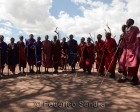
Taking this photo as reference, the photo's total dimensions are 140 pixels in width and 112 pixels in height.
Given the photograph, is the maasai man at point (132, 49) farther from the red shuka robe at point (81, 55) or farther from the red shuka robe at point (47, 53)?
the red shuka robe at point (47, 53)

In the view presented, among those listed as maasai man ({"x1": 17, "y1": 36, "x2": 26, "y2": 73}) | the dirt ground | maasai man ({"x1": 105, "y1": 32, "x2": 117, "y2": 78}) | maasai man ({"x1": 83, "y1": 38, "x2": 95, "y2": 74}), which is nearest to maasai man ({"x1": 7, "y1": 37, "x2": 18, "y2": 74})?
maasai man ({"x1": 17, "y1": 36, "x2": 26, "y2": 73})

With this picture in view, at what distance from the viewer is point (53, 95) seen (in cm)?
890

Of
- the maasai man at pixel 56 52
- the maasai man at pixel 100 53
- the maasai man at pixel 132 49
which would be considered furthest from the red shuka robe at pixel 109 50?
the maasai man at pixel 56 52

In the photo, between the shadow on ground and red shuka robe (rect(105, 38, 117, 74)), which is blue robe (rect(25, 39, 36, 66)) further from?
the shadow on ground

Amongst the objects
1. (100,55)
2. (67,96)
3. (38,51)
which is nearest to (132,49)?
(67,96)

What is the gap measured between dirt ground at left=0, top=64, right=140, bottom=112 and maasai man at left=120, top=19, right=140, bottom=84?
54 cm

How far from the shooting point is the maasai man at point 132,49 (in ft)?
34.7

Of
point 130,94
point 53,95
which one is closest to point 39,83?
point 53,95

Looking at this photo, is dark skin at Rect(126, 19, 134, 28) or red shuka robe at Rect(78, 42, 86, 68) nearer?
dark skin at Rect(126, 19, 134, 28)

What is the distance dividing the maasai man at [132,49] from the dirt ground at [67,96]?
54 centimetres

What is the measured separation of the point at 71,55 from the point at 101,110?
826cm

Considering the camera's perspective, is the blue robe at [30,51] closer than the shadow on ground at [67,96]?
No

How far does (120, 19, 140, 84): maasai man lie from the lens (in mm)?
10562

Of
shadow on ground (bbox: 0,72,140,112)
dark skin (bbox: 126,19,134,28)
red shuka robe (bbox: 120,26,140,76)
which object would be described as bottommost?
shadow on ground (bbox: 0,72,140,112)
